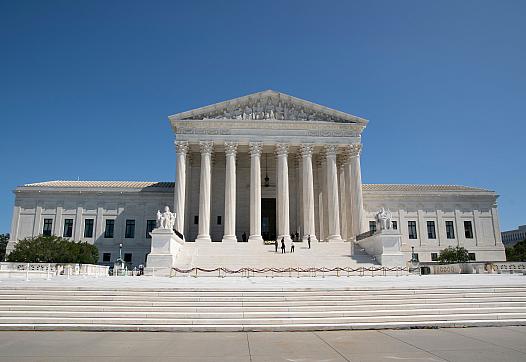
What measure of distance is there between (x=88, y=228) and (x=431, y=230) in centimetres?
4794

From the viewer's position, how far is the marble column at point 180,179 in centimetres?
4875

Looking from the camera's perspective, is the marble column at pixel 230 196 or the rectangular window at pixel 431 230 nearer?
the marble column at pixel 230 196

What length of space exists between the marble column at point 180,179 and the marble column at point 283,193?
1079 cm

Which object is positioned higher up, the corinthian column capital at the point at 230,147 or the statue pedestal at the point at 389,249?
the corinthian column capital at the point at 230,147

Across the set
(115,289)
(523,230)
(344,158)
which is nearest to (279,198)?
(344,158)

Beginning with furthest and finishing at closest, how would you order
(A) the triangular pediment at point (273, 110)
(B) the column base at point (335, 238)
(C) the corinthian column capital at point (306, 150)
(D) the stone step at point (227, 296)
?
(A) the triangular pediment at point (273, 110)
(C) the corinthian column capital at point (306, 150)
(B) the column base at point (335, 238)
(D) the stone step at point (227, 296)

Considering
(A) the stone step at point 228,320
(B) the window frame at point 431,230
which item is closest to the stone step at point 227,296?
(A) the stone step at point 228,320

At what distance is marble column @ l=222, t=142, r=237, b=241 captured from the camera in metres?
48.3

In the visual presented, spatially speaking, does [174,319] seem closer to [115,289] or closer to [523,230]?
[115,289]

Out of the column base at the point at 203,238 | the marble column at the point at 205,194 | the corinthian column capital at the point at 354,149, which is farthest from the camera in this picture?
the corinthian column capital at the point at 354,149

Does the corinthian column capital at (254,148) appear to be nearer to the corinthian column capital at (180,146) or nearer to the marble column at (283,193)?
the marble column at (283,193)

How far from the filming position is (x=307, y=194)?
50.3m

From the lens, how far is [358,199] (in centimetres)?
5025

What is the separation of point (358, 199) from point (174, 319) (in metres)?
38.5
